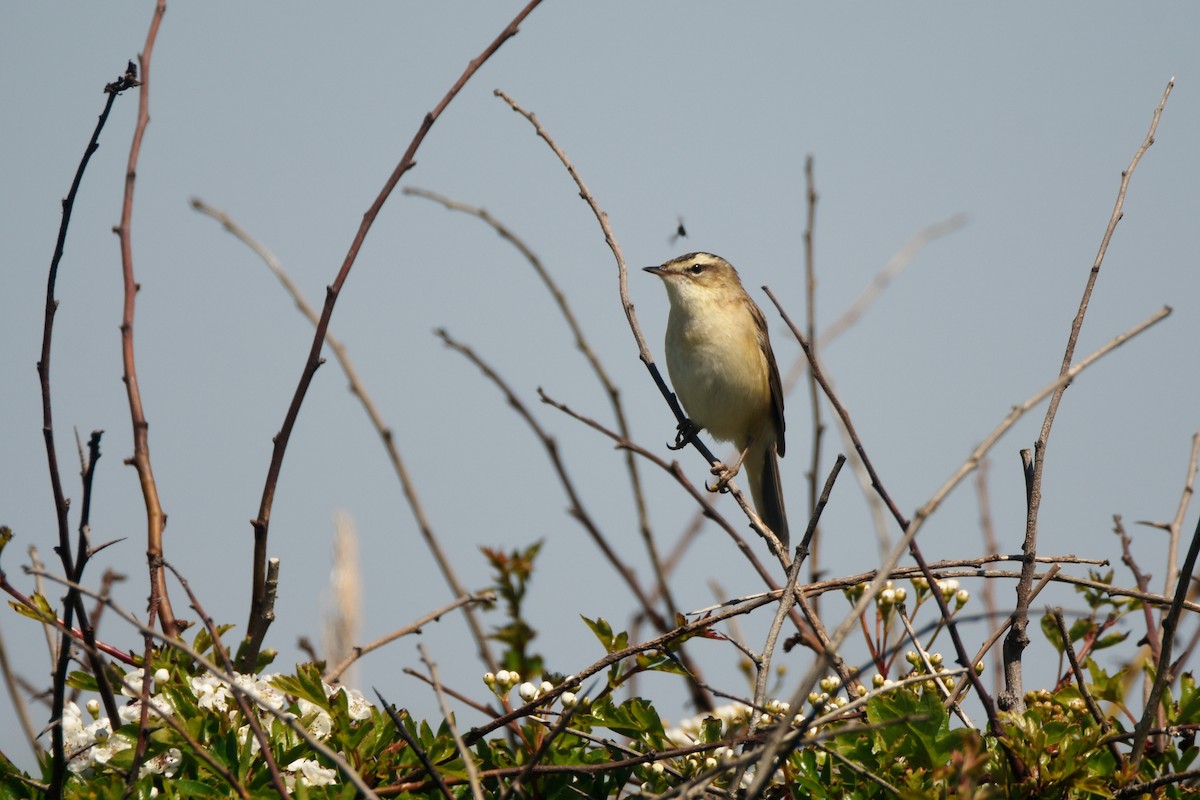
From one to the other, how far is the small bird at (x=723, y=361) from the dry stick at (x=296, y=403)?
3.39 meters

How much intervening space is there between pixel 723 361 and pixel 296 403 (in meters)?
3.71

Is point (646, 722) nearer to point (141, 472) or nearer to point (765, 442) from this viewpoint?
point (141, 472)

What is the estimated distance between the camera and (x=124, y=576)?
3.12 meters

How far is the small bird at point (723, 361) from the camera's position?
5957mm

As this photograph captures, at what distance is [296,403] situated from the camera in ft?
8.11

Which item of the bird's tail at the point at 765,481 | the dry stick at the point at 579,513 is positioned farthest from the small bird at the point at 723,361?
the dry stick at the point at 579,513

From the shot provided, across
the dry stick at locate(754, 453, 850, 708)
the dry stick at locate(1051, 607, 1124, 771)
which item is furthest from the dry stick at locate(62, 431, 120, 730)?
the dry stick at locate(1051, 607, 1124, 771)

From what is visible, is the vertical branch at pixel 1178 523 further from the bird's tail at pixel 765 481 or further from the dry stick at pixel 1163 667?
the bird's tail at pixel 765 481

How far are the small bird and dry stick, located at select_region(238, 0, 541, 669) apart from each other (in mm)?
3390

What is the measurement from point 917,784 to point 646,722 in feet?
1.75

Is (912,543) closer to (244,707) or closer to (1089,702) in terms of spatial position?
(1089,702)

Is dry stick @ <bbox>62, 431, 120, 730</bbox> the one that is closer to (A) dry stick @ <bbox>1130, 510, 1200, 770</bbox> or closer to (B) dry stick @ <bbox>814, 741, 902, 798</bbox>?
(B) dry stick @ <bbox>814, 741, 902, 798</bbox>

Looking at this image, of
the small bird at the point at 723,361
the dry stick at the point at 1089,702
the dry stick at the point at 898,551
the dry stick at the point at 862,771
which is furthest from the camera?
the small bird at the point at 723,361

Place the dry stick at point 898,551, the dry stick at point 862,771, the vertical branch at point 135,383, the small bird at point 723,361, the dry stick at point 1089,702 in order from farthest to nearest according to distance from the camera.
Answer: the small bird at point 723,361
the vertical branch at point 135,383
the dry stick at point 1089,702
the dry stick at point 862,771
the dry stick at point 898,551
